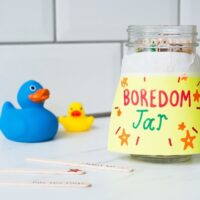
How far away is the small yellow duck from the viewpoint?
0.84 meters

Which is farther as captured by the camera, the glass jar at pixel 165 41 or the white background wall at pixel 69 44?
Result: the white background wall at pixel 69 44

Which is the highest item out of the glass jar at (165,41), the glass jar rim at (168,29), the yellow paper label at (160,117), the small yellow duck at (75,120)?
the glass jar rim at (168,29)

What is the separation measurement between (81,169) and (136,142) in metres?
0.07

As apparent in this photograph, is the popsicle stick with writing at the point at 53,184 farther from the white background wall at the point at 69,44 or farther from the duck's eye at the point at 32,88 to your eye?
the white background wall at the point at 69,44

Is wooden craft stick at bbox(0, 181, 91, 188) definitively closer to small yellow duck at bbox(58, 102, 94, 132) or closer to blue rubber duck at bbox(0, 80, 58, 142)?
blue rubber duck at bbox(0, 80, 58, 142)

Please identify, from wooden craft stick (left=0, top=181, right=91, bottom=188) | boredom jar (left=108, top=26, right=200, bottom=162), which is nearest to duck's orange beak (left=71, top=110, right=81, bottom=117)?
boredom jar (left=108, top=26, right=200, bottom=162)

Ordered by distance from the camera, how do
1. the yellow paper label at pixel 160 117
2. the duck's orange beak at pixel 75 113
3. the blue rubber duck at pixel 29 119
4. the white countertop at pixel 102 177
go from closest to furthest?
the white countertop at pixel 102 177 → the yellow paper label at pixel 160 117 → the blue rubber duck at pixel 29 119 → the duck's orange beak at pixel 75 113

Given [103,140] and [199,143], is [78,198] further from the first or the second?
[103,140]

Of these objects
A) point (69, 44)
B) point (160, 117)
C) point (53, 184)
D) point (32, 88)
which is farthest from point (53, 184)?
point (69, 44)

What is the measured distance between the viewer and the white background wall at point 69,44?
888 millimetres

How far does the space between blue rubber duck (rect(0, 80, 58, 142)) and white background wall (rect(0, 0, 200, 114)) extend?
14cm

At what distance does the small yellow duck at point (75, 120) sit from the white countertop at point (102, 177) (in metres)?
0.09

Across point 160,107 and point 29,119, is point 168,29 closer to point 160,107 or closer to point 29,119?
point 160,107

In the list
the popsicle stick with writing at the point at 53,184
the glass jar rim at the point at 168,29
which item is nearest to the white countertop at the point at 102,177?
the popsicle stick with writing at the point at 53,184
